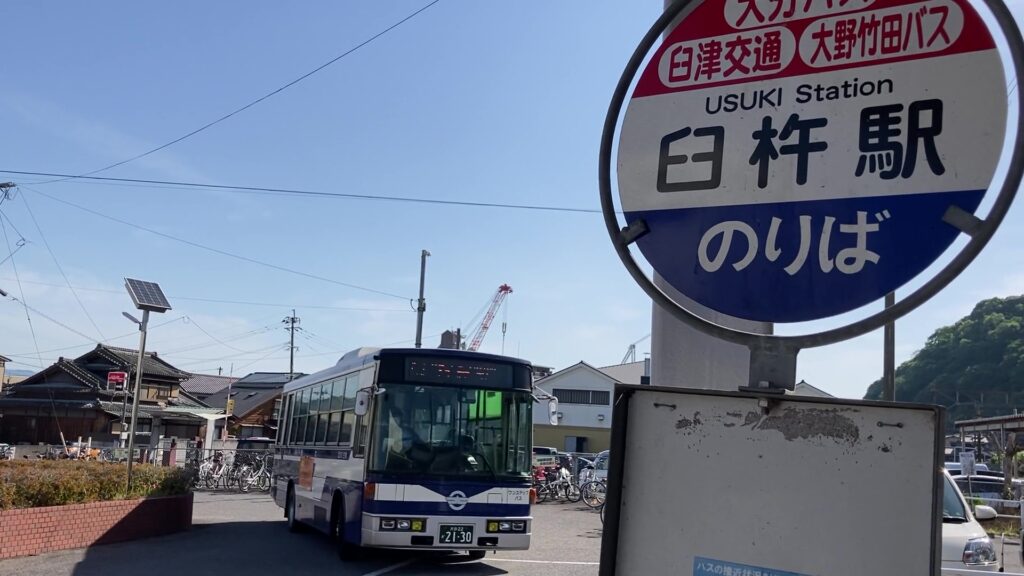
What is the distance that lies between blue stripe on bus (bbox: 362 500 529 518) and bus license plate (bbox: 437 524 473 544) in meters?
0.17

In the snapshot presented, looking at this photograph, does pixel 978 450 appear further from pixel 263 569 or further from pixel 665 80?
pixel 665 80

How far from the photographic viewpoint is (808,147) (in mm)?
2002

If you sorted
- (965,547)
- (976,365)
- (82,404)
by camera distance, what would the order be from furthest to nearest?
1. (976,365)
2. (82,404)
3. (965,547)

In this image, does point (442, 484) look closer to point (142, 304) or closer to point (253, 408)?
point (142, 304)

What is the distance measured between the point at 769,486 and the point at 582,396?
58455mm

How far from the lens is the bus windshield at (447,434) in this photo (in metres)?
11.3

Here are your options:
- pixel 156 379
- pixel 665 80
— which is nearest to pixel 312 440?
pixel 665 80

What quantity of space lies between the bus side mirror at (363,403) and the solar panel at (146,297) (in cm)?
493

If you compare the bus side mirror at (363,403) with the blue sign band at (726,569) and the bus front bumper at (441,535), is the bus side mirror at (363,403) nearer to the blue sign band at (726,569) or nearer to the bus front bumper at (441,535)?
the bus front bumper at (441,535)

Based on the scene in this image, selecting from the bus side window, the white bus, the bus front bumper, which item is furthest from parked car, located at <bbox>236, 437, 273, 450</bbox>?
the bus front bumper

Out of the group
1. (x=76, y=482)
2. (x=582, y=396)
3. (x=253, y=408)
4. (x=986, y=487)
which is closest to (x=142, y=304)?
(x=76, y=482)

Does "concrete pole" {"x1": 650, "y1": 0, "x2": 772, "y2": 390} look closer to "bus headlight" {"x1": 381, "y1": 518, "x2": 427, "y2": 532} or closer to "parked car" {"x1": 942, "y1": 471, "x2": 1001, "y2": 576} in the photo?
"parked car" {"x1": 942, "y1": 471, "x2": 1001, "y2": 576}

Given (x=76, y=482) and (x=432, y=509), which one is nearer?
(x=432, y=509)

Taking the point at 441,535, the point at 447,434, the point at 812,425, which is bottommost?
the point at 441,535
